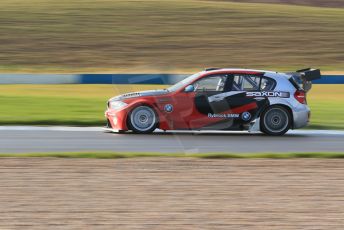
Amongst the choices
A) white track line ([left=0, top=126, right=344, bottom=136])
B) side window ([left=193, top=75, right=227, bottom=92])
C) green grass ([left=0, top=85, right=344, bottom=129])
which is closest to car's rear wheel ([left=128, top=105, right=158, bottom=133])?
white track line ([left=0, top=126, right=344, bottom=136])

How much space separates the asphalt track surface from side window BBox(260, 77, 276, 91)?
3.05 feet

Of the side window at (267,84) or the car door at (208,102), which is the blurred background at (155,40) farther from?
the car door at (208,102)

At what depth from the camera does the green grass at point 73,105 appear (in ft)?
55.3

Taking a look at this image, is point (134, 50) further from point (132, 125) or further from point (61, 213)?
point (61, 213)

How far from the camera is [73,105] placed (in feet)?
65.6

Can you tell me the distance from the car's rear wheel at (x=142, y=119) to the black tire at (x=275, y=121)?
83.0 inches

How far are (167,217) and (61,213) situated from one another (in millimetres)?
1001

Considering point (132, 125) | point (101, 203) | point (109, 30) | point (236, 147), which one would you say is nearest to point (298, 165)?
point (236, 147)

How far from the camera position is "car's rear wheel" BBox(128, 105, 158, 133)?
577 inches

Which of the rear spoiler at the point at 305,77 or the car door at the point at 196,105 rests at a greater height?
the rear spoiler at the point at 305,77

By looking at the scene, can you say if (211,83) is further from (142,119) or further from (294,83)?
(294,83)

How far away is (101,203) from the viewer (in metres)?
7.71

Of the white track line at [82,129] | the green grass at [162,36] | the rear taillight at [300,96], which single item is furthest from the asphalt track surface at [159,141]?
the green grass at [162,36]

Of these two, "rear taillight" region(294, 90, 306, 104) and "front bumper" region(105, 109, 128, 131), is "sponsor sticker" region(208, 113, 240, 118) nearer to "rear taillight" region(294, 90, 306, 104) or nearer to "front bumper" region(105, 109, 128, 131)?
"rear taillight" region(294, 90, 306, 104)
